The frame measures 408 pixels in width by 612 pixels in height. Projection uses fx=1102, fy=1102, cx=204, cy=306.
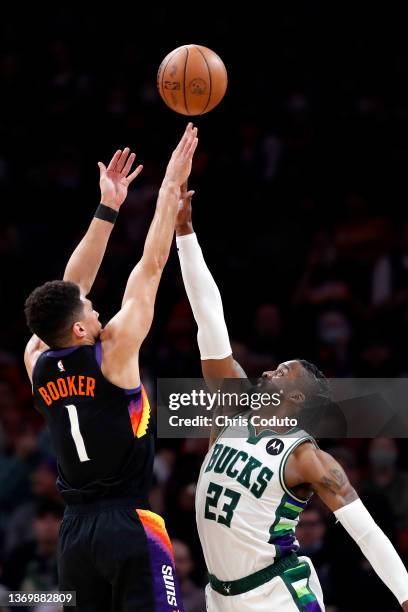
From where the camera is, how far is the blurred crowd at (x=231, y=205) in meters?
8.58

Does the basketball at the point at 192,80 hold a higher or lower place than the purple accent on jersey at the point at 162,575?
higher

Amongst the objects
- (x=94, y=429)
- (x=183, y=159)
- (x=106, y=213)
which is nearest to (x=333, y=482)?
(x=94, y=429)

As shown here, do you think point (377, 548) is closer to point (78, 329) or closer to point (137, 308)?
point (137, 308)

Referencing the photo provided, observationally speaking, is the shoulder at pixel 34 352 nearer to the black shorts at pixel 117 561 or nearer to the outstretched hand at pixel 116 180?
the black shorts at pixel 117 561

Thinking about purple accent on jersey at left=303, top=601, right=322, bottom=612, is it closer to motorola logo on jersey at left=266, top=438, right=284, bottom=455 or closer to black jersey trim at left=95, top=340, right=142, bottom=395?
motorola logo on jersey at left=266, top=438, right=284, bottom=455

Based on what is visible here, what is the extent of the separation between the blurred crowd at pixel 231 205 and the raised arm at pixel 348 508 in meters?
2.48

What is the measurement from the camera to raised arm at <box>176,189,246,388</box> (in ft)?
17.9

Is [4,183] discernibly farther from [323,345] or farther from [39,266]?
[323,345]

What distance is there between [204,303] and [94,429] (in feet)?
3.22

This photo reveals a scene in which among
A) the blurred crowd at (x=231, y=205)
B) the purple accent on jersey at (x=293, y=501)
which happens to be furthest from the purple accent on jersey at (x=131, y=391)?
the blurred crowd at (x=231, y=205)

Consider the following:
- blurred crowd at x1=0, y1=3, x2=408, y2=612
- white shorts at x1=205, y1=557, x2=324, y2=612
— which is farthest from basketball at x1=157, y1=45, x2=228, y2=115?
blurred crowd at x1=0, y1=3, x2=408, y2=612

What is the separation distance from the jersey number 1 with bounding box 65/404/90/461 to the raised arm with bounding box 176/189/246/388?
2.81ft

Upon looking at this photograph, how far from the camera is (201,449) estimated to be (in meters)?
8.39

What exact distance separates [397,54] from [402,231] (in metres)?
2.48
